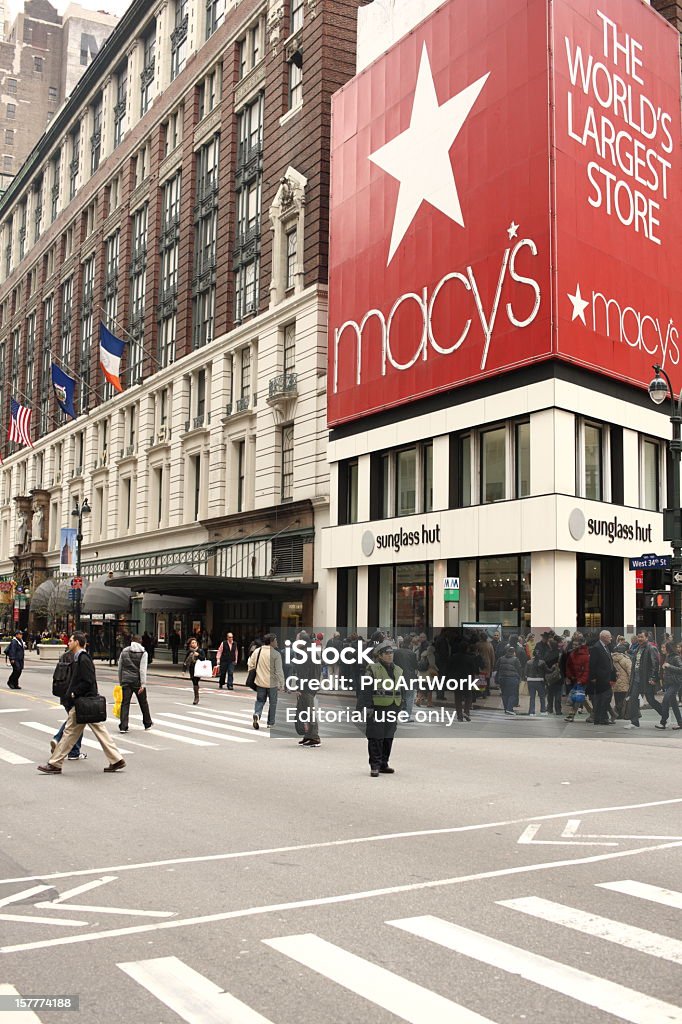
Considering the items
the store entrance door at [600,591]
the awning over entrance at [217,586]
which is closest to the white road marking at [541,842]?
the store entrance door at [600,591]

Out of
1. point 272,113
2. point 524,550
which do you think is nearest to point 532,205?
point 524,550

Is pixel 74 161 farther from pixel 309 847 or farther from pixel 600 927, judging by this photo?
pixel 600 927

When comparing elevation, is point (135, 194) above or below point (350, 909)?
above

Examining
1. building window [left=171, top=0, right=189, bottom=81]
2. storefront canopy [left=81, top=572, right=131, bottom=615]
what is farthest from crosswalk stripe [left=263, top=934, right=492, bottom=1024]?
building window [left=171, top=0, right=189, bottom=81]

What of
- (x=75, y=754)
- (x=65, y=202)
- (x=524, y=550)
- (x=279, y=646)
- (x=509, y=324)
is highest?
(x=65, y=202)

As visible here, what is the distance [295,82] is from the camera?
48.9 meters

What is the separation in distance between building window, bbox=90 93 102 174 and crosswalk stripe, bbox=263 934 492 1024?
8007 cm

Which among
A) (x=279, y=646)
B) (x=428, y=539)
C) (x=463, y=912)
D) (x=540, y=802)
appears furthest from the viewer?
(x=428, y=539)

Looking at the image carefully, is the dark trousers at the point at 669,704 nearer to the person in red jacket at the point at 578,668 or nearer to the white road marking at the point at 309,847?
the person in red jacket at the point at 578,668

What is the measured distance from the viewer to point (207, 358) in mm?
55000

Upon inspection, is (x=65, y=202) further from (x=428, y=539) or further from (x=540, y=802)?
(x=540, y=802)

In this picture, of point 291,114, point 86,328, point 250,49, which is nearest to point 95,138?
point 86,328

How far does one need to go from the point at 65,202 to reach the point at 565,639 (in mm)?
74992

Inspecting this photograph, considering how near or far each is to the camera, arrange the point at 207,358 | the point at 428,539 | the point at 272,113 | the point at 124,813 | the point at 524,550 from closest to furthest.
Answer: the point at 124,813 < the point at 524,550 < the point at 428,539 < the point at 272,113 < the point at 207,358
